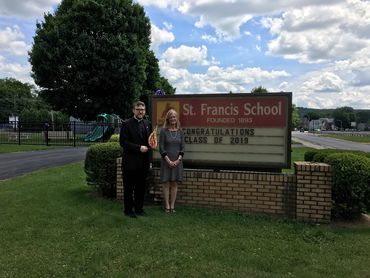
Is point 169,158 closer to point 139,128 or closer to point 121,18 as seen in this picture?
point 139,128

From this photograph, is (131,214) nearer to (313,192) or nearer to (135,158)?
(135,158)

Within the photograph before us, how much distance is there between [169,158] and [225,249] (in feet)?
7.26

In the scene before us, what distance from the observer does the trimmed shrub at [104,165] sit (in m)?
7.91

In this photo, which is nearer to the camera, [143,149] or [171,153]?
[143,149]

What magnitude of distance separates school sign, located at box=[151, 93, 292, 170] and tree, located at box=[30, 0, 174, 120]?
76.0 ft

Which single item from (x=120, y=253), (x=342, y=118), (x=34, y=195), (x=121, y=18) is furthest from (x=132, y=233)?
(x=342, y=118)

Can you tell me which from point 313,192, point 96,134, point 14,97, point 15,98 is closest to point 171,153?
point 313,192

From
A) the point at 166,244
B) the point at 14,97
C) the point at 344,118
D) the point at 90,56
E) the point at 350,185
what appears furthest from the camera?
the point at 344,118

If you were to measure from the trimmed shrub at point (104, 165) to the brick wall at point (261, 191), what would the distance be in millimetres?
229

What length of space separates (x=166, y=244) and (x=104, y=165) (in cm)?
300

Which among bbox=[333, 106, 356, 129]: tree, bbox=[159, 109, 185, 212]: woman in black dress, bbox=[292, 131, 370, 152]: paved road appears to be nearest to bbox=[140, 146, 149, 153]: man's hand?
bbox=[159, 109, 185, 212]: woman in black dress

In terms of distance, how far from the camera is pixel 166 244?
5.33m

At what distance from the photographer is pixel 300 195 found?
655 cm

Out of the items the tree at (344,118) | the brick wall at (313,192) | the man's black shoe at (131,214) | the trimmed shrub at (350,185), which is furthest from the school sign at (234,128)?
the tree at (344,118)
